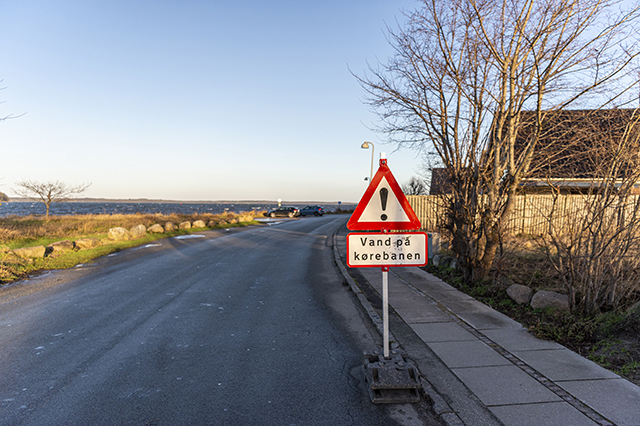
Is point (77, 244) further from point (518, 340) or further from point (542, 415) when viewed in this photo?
point (542, 415)

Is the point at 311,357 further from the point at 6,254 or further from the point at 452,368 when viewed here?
the point at 6,254

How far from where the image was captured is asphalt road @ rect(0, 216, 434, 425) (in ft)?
10.5

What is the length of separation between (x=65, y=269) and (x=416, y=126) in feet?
33.0

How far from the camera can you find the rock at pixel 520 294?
19.7ft

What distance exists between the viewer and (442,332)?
5.04 m

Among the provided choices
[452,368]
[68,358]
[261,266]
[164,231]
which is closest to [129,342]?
[68,358]

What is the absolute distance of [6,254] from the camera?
1059cm

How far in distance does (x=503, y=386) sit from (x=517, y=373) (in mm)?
377

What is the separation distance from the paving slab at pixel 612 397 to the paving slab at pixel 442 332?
1.39 meters

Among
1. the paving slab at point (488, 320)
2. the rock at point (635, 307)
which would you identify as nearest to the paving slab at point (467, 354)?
the paving slab at point (488, 320)

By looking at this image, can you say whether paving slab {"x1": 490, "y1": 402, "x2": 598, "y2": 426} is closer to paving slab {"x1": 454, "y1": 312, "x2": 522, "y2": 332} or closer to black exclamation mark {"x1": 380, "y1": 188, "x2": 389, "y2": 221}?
paving slab {"x1": 454, "y1": 312, "x2": 522, "y2": 332}

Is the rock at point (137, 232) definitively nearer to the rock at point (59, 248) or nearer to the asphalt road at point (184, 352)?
the rock at point (59, 248)

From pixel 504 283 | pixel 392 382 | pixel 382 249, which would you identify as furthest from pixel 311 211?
pixel 392 382

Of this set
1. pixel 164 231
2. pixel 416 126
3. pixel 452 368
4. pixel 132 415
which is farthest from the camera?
pixel 164 231
